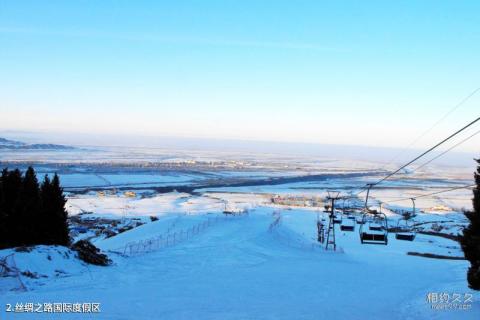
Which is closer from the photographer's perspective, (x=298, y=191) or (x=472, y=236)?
(x=472, y=236)

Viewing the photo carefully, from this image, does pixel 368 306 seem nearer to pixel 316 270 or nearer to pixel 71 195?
pixel 316 270

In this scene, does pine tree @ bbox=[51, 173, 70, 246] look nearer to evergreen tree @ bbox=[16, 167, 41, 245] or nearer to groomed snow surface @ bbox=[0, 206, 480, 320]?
evergreen tree @ bbox=[16, 167, 41, 245]

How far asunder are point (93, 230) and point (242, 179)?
2714 inches

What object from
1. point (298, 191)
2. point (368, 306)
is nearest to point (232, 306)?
point (368, 306)

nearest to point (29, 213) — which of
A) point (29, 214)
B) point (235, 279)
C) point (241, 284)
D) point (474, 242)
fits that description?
point (29, 214)

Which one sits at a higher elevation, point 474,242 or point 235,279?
point 474,242

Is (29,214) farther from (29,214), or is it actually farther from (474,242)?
(474,242)

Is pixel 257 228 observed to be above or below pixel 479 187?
below

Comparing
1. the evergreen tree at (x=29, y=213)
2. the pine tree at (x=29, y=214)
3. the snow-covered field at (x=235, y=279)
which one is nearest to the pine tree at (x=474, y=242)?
the snow-covered field at (x=235, y=279)

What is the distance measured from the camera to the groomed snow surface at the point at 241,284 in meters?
11.8

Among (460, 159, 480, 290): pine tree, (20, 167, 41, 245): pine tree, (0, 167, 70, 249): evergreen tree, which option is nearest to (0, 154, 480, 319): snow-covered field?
(460, 159, 480, 290): pine tree

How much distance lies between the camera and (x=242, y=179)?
112188 mm

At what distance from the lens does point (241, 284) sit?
1545cm

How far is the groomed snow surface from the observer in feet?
38.8
